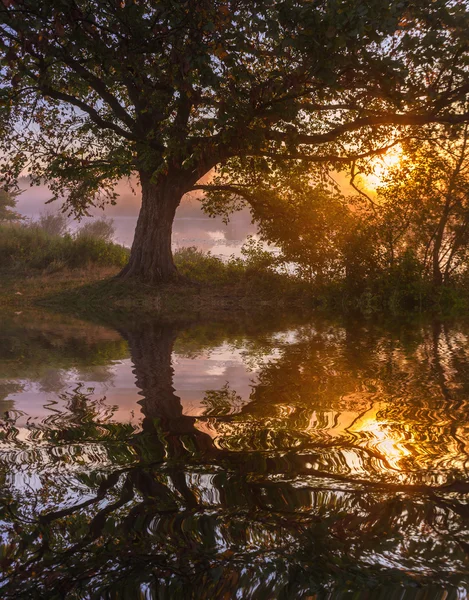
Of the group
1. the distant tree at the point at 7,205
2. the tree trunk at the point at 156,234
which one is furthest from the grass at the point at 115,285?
the distant tree at the point at 7,205

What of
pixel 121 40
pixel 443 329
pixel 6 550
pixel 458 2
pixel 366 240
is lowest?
pixel 6 550

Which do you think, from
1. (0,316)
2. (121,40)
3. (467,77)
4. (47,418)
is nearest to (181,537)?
(47,418)

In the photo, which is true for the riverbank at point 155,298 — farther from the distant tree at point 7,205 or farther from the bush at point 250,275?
the distant tree at point 7,205

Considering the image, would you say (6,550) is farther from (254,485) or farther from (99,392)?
(99,392)

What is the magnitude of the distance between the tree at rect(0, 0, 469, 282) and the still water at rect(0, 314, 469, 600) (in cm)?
580

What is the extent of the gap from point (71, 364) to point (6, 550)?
13.9ft

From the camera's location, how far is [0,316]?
39.9 ft

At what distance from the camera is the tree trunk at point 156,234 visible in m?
17.9

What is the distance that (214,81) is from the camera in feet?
30.3

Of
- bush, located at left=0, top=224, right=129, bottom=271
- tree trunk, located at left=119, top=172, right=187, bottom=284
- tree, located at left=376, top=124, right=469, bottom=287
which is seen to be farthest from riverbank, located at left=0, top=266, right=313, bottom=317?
bush, located at left=0, top=224, right=129, bottom=271

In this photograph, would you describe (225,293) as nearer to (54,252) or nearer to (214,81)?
(214,81)

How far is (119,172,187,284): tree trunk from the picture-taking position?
1792cm

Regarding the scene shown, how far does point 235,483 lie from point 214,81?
800cm

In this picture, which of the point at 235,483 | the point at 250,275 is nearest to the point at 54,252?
the point at 250,275
